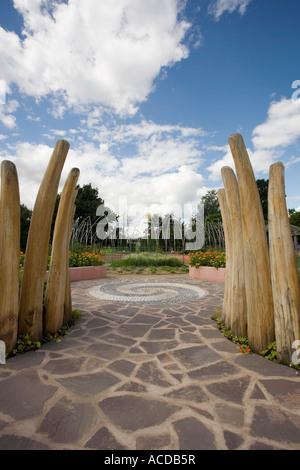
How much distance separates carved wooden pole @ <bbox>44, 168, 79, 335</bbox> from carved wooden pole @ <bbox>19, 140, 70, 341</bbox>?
0.75 feet

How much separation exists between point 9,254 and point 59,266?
93 cm

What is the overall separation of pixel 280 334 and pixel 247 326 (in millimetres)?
558

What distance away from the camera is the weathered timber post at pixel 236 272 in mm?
3541

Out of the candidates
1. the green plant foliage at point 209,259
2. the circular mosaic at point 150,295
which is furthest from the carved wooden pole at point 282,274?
the green plant foliage at point 209,259

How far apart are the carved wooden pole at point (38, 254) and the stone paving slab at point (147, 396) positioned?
0.47 metres

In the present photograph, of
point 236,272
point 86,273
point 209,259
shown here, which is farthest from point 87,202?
point 236,272

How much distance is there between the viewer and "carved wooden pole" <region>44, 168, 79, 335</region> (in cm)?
378

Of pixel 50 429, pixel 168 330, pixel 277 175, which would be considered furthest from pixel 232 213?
pixel 50 429

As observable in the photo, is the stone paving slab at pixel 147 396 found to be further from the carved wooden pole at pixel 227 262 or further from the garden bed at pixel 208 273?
the garden bed at pixel 208 273

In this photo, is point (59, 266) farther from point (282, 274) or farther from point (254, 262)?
point (282, 274)

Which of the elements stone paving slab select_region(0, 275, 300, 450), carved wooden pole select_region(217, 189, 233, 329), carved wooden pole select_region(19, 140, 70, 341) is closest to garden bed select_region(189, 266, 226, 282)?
carved wooden pole select_region(217, 189, 233, 329)

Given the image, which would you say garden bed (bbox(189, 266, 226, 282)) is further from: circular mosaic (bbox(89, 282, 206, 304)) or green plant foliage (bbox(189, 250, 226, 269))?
circular mosaic (bbox(89, 282, 206, 304))

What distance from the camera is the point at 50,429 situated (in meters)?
1.85

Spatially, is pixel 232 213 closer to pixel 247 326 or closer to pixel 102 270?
pixel 247 326
